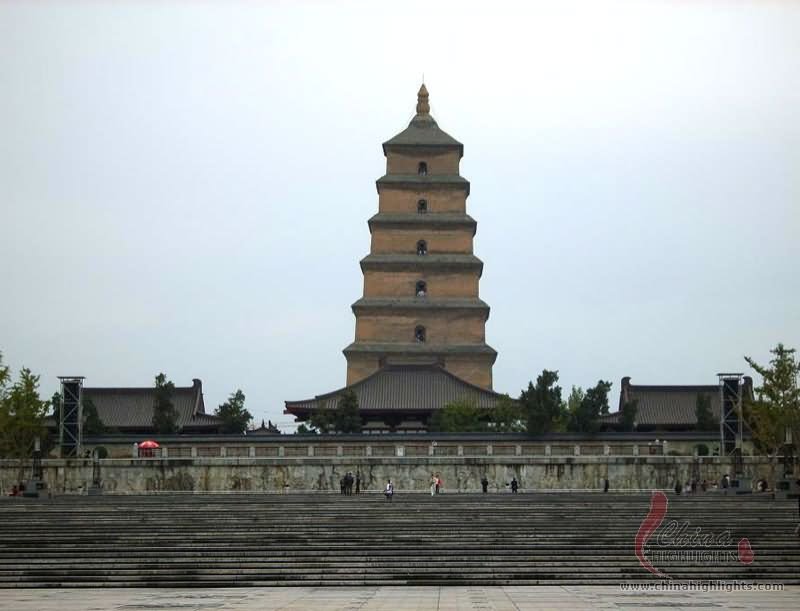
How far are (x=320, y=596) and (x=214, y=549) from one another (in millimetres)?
5684

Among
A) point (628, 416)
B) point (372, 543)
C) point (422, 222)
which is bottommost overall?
point (372, 543)

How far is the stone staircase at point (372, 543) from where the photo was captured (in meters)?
28.2

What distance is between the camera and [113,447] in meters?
59.7

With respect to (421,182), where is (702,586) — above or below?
below

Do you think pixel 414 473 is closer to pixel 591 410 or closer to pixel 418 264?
pixel 591 410

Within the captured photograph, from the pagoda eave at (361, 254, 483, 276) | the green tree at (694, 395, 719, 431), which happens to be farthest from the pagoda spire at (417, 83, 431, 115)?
the green tree at (694, 395, 719, 431)

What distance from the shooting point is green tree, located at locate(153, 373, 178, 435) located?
6259cm

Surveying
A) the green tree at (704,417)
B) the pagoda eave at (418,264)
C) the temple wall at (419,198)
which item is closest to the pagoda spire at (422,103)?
the temple wall at (419,198)

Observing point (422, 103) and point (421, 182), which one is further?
point (422, 103)

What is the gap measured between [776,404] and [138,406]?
1205 inches

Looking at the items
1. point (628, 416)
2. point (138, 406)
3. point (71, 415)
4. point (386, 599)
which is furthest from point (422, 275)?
point (386, 599)

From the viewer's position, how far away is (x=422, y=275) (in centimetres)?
6875

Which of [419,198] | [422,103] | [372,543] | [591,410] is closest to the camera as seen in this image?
[372,543]

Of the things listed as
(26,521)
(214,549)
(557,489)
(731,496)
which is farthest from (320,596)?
(557,489)
